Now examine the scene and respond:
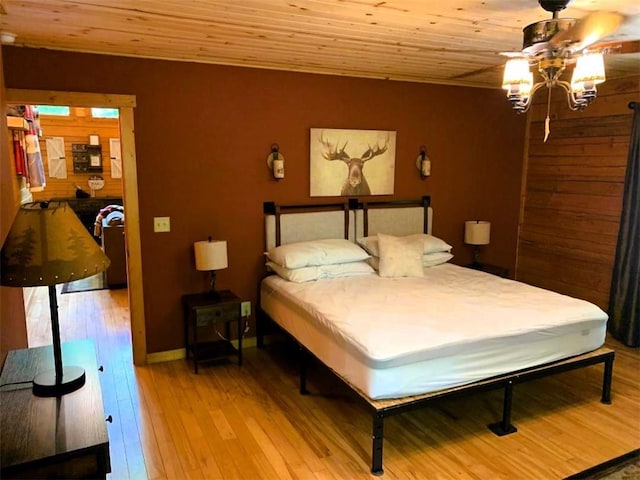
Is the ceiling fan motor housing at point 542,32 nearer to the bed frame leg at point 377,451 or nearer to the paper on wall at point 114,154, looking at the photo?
the bed frame leg at point 377,451

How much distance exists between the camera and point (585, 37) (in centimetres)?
222

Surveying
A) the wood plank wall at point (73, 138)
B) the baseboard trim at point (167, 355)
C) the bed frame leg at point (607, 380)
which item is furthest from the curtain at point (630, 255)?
the wood plank wall at point (73, 138)

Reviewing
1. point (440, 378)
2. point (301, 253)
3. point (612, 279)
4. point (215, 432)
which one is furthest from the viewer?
point (612, 279)

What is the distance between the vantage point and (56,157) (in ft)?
29.0

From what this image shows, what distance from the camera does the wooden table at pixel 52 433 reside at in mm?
1469

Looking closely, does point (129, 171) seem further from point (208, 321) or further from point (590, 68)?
point (590, 68)

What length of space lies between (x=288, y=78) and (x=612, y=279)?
3.56 meters

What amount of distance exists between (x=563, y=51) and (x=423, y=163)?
93.7 inches

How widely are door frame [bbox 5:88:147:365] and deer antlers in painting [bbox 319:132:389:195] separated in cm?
168

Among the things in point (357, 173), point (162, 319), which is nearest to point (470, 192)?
point (357, 173)

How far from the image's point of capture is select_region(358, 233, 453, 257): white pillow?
428 cm

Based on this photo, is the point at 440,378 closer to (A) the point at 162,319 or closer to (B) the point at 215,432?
(B) the point at 215,432

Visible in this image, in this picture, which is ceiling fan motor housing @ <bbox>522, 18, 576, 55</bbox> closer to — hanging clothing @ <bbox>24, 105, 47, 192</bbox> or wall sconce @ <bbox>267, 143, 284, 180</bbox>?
wall sconce @ <bbox>267, 143, 284, 180</bbox>

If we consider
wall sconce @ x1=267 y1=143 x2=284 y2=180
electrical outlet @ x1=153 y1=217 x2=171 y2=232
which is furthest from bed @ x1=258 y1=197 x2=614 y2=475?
electrical outlet @ x1=153 y1=217 x2=171 y2=232
